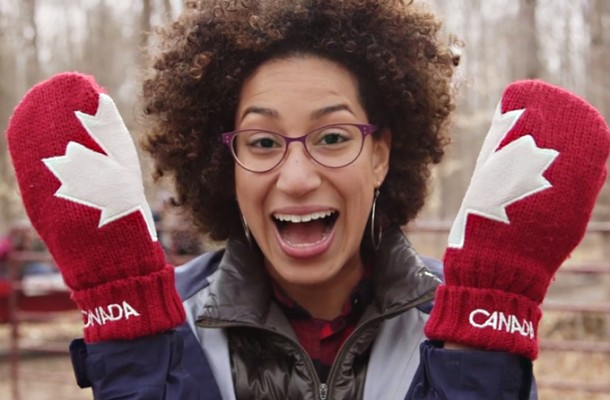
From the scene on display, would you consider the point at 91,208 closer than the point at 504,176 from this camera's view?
No

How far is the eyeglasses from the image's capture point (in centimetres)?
196

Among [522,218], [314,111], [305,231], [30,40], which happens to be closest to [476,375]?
[522,218]

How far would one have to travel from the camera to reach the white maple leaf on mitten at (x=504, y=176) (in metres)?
1.67

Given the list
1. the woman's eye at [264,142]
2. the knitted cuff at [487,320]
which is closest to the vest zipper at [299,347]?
the knitted cuff at [487,320]

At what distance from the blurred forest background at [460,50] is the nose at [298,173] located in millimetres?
491

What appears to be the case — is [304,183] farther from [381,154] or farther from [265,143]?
[381,154]

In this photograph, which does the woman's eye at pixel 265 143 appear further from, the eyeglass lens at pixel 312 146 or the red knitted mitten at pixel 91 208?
the red knitted mitten at pixel 91 208

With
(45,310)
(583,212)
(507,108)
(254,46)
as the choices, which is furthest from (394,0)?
(45,310)

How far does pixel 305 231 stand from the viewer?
2031mm

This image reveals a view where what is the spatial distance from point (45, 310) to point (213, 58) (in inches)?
257

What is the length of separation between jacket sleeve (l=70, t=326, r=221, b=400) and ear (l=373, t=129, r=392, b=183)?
2.32ft

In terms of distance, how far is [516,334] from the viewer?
5.47 ft

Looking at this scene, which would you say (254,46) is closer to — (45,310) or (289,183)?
(289,183)

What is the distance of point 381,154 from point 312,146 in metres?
0.31
